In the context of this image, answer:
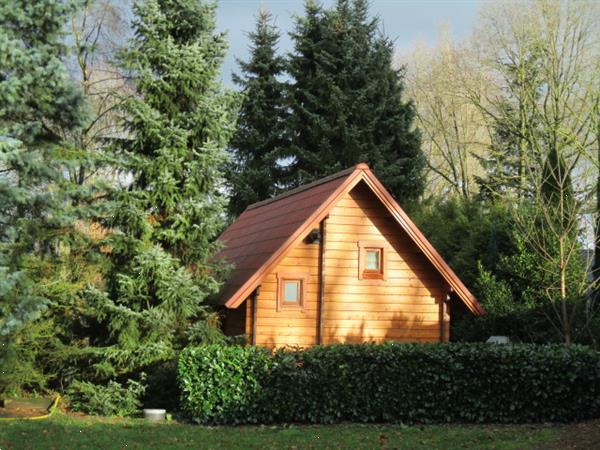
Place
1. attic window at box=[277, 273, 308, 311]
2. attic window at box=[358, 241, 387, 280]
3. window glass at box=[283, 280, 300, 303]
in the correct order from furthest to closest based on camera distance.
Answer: attic window at box=[358, 241, 387, 280]
window glass at box=[283, 280, 300, 303]
attic window at box=[277, 273, 308, 311]

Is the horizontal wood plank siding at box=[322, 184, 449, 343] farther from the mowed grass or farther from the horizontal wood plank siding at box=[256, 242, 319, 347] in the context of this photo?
the mowed grass

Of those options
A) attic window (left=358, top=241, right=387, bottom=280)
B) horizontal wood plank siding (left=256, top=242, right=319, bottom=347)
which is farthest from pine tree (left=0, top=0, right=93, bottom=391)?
attic window (left=358, top=241, right=387, bottom=280)

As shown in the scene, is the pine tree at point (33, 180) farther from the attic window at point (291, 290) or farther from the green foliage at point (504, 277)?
the green foliage at point (504, 277)

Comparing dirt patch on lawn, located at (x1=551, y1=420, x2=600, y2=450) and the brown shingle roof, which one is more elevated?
the brown shingle roof

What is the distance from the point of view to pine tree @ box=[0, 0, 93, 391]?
1173 cm

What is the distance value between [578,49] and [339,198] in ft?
32.5

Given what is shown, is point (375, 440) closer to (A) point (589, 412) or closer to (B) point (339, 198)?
(A) point (589, 412)

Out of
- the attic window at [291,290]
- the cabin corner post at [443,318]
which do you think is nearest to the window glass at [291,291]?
the attic window at [291,290]

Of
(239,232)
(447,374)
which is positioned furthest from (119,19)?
(447,374)

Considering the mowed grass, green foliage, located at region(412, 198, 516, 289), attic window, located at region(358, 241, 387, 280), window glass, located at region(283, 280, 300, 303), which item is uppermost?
green foliage, located at region(412, 198, 516, 289)

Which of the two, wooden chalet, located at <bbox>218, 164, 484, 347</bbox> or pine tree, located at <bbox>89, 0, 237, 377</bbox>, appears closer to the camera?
pine tree, located at <bbox>89, 0, 237, 377</bbox>

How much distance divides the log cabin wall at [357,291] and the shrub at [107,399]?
323 centimetres

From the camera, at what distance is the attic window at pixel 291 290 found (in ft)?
55.7

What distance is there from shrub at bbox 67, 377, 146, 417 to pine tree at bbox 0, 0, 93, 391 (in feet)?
3.67
